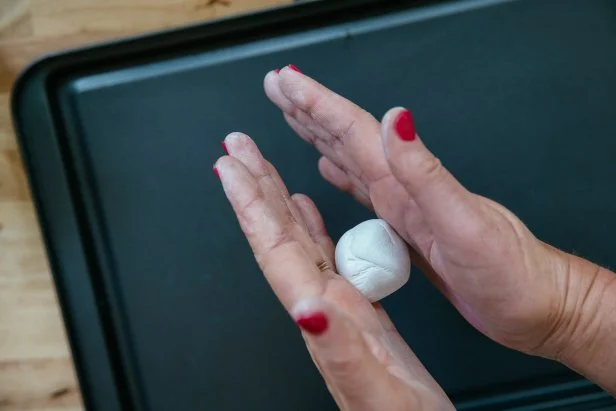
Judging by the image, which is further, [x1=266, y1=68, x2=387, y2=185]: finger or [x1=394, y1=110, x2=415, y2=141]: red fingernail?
[x1=266, y1=68, x2=387, y2=185]: finger

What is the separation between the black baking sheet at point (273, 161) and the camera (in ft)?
2.01

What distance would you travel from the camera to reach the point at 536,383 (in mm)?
608

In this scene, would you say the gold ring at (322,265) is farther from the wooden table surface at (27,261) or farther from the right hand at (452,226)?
the wooden table surface at (27,261)

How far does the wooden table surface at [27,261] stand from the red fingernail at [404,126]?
36 centimetres

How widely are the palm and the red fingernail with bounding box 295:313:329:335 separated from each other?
4.7 inches

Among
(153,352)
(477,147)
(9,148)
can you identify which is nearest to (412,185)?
(477,147)

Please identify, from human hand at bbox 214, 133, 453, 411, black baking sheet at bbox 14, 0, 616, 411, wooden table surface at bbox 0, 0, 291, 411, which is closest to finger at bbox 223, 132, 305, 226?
human hand at bbox 214, 133, 453, 411

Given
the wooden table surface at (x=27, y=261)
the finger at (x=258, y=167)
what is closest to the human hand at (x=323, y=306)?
the finger at (x=258, y=167)

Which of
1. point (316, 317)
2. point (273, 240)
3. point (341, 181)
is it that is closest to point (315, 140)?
point (341, 181)

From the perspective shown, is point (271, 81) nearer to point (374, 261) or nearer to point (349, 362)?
point (374, 261)

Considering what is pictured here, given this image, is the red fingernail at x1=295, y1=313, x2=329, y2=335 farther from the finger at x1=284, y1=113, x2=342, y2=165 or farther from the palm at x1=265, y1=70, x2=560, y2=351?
the finger at x1=284, y1=113, x2=342, y2=165

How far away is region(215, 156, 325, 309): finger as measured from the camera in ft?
1.37

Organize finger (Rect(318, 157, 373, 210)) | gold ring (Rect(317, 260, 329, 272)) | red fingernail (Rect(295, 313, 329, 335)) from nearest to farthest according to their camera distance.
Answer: red fingernail (Rect(295, 313, 329, 335))
gold ring (Rect(317, 260, 329, 272))
finger (Rect(318, 157, 373, 210))

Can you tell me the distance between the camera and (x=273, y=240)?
439mm
